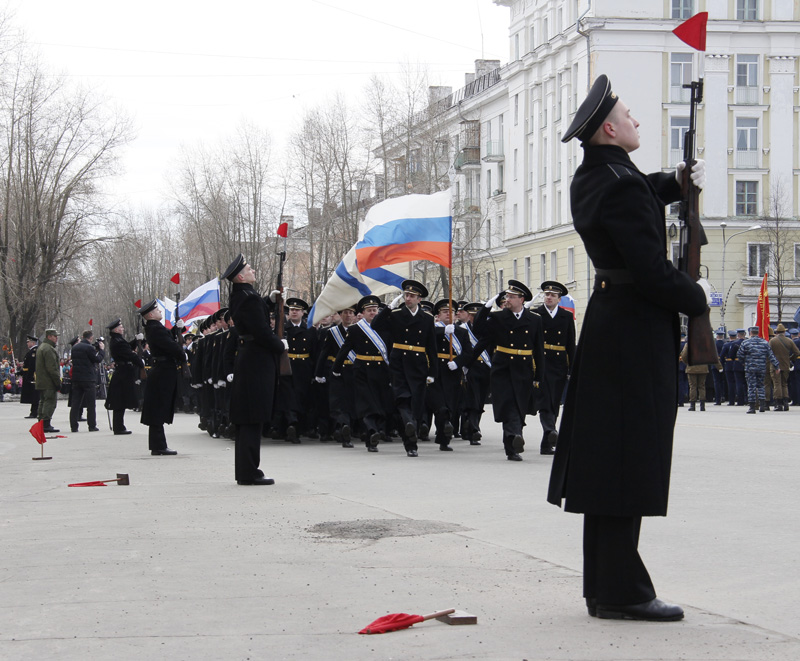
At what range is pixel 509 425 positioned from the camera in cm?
1353

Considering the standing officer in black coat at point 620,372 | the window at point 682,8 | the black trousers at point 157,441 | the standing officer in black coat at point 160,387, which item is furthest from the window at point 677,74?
the standing officer in black coat at point 620,372

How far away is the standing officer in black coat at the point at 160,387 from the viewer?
1533 centimetres

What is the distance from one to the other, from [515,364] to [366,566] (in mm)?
7640

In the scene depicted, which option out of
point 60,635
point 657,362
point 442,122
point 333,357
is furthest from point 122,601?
point 442,122

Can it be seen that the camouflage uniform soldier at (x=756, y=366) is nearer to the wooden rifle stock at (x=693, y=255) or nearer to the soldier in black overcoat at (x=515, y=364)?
the soldier in black overcoat at (x=515, y=364)

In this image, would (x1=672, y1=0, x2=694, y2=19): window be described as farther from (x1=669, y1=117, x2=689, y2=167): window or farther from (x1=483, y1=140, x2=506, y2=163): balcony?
(x1=483, y1=140, x2=506, y2=163): balcony

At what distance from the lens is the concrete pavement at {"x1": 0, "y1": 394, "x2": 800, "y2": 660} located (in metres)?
4.53

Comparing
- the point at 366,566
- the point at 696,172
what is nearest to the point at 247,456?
the point at 366,566

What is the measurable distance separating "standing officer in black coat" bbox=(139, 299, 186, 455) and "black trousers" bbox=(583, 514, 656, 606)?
11047 mm

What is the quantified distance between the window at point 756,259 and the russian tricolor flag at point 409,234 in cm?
3859

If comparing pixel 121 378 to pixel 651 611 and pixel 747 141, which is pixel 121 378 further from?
pixel 747 141

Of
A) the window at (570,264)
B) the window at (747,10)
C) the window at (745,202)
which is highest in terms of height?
the window at (747,10)

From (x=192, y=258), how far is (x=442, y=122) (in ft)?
65.3

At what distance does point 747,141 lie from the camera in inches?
2114
